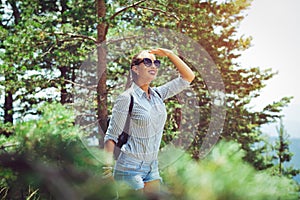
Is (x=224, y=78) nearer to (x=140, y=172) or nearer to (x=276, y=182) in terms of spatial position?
(x=140, y=172)

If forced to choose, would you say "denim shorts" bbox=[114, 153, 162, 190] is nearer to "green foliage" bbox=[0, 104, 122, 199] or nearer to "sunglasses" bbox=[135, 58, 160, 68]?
"sunglasses" bbox=[135, 58, 160, 68]

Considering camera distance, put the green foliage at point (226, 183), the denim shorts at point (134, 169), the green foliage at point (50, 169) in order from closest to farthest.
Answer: the green foliage at point (50, 169) < the green foliage at point (226, 183) < the denim shorts at point (134, 169)

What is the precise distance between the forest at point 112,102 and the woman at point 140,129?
0.32m

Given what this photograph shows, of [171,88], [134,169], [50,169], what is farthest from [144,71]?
[50,169]

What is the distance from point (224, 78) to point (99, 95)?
19.2 ft

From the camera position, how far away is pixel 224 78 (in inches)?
516

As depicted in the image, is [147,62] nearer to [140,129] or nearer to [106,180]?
[140,129]

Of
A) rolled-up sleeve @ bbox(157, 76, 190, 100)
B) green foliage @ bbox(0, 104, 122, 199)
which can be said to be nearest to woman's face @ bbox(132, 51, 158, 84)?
rolled-up sleeve @ bbox(157, 76, 190, 100)

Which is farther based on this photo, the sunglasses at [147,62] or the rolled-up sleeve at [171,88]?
the rolled-up sleeve at [171,88]

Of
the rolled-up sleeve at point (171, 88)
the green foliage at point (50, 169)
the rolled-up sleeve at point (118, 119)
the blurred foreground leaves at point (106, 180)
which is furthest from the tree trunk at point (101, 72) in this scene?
the blurred foreground leaves at point (106, 180)

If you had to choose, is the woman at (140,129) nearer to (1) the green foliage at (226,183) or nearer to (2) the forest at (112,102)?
(2) the forest at (112,102)

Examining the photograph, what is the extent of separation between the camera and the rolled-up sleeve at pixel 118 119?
251 cm

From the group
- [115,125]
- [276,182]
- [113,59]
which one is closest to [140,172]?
[115,125]

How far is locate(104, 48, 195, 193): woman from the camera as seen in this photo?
2494 mm
